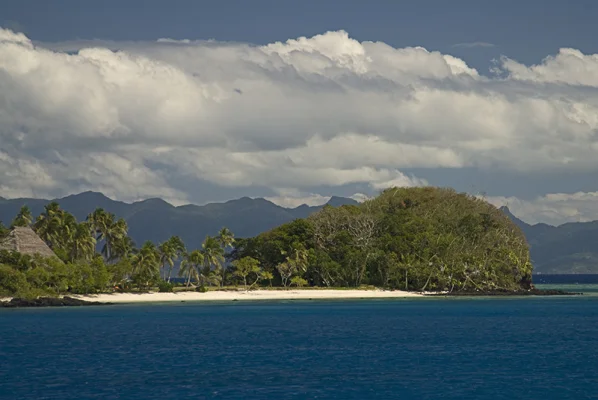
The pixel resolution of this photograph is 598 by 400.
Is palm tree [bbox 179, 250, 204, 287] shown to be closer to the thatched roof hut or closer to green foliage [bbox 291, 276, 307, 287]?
green foliage [bbox 291, 276, 307, 287]

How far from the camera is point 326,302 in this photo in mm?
116062

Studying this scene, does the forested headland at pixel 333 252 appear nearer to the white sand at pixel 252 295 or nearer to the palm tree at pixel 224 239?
the palm tree at pixel 224 239

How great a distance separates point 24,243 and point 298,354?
2585 inches

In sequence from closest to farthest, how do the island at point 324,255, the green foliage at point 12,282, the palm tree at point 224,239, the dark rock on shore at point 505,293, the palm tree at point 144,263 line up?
1. the green foliage at point 12,282
2. the palm tree at point 144,263
3. the island at point 324,255
4. the dark rock on shore at point 505,293
5. the palm tree at point 224,239

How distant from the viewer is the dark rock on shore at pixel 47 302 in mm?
101812

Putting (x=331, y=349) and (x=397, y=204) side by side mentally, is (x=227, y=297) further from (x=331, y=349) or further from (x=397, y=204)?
(x=331, y=349)

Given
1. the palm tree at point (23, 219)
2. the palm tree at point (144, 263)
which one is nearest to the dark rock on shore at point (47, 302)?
the palm tree at point (144, 263)

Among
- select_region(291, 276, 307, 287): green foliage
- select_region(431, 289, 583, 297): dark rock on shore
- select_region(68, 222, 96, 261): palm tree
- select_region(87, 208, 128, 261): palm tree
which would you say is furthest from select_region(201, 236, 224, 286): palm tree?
select_region(431, 289, 583, 297): dark rock on shore

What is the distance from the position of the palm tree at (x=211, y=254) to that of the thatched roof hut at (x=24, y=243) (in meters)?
25.8

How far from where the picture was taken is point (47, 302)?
10319cm

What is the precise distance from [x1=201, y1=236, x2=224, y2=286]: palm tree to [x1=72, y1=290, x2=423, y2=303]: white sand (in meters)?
6.84

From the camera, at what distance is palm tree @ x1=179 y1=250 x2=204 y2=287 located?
125 m

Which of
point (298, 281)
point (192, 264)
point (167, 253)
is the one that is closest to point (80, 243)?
point (167, 253)

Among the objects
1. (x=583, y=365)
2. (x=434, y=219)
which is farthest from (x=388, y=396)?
(x=434, y=219)
